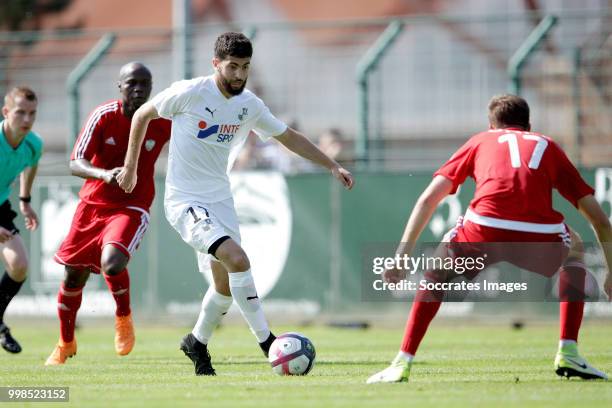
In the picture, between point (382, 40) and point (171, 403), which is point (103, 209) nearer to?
point (171, 403)

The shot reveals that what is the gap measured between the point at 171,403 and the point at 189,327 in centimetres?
896

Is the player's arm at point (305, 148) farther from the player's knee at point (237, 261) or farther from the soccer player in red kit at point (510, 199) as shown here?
the soccer player in red kit at point (510, 199)

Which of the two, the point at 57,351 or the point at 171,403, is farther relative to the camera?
the point at 57,351

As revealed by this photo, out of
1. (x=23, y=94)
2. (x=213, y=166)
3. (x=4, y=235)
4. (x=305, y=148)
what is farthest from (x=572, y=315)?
(x=4, y=235)

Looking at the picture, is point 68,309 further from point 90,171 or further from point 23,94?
point 23,94

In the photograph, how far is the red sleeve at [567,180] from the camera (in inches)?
318

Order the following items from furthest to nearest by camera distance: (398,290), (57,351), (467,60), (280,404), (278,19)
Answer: (278,19) < (467,60) < (398,290) < (57,351) < (280,404)

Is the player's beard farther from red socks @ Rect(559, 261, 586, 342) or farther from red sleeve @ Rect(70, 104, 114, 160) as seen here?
red socks @ Rect(559, 261, 586, 342)

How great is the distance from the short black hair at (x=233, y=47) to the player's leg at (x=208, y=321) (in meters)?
1.67

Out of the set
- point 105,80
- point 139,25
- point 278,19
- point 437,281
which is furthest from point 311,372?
point 139,25

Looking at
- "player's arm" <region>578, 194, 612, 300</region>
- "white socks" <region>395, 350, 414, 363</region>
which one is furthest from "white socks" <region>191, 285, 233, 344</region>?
"player's arm" <region>578, 194, 612, 300</region>

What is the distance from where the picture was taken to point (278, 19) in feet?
71.5

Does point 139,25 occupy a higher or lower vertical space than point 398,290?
higher

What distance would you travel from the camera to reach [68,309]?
10.7m
